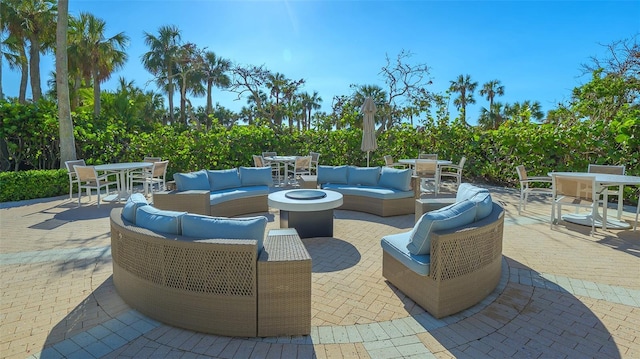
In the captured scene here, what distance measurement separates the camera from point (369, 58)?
12047mm

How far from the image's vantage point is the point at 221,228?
2.38 metres

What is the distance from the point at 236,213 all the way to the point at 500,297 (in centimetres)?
424

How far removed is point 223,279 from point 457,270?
177 centimetres

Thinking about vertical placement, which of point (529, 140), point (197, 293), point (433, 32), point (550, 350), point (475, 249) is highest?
point (433, 32)

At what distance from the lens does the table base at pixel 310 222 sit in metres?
4.61

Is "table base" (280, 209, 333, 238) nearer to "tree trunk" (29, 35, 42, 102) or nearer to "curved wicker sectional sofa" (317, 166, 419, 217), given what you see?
"curved wicker sectional sofa" (317, 166, 419, 217)

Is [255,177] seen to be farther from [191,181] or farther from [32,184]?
[32,184]

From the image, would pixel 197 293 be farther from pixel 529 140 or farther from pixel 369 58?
pixel 369 58

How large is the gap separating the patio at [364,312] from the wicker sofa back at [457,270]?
99 millimetres

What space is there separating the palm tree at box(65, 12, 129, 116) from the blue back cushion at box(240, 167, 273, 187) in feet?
42.1

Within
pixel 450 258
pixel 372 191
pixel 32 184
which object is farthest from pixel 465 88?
pixel 450 258

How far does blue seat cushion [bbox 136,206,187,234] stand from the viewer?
246cm

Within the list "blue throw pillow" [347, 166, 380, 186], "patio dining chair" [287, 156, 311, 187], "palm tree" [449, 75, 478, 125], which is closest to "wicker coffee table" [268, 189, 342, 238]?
"blue throw pillow" [347, 166, 380, 186]

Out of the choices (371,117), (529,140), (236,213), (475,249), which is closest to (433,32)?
(371,117)
